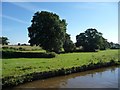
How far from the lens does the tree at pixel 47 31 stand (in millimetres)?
47938

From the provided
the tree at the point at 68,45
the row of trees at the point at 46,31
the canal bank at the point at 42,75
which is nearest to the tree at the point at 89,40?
the tree at the point at 68,45

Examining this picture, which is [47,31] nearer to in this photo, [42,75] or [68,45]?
[68,45]

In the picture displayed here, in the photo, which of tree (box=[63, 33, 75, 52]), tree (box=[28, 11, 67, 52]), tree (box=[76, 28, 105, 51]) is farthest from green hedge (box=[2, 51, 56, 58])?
tree (box=[76, 28, 105, 51])

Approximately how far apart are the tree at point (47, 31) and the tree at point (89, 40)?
28.4m

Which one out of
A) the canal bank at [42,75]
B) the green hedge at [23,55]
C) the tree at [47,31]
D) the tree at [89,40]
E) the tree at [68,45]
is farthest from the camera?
the tree at [89,40]

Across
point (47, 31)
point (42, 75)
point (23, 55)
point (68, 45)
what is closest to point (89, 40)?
point (68, 45)

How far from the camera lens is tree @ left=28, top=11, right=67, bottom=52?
47938 millimetres

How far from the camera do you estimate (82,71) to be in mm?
34281

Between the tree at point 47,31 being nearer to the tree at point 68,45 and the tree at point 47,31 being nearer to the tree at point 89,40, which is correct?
the tree at point 68,45

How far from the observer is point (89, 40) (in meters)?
80.7

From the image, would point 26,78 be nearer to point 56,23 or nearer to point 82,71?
point 82,71

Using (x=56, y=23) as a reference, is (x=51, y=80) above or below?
below

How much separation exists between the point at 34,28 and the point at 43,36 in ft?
9.47

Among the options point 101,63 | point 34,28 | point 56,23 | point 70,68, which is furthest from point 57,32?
point 70,68
